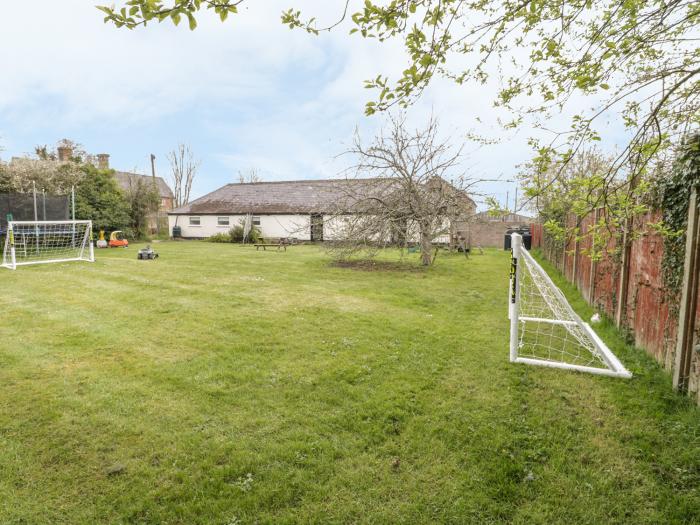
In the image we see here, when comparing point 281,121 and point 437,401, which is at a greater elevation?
point 281,121

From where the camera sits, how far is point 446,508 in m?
2.54

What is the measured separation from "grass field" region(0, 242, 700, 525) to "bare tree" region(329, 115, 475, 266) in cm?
717

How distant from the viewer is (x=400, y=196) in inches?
539

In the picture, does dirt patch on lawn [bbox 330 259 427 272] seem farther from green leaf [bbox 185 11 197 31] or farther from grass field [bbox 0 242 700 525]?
green leaf [bbox 185 11 197 31]

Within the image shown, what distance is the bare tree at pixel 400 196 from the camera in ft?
44.2

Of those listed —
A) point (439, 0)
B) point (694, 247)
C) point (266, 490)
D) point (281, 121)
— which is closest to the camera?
point (439, 0)

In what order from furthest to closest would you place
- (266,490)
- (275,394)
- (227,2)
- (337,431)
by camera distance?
(275,394) < (337,431) < (266,490) < (227,2)

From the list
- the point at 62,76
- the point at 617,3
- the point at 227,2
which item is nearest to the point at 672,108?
the point at 617,3

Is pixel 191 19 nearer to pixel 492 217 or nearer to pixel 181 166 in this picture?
pixel 492 217

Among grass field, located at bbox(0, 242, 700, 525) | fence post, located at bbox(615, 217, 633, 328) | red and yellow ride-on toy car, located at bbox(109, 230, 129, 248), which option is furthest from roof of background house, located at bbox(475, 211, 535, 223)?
red and yellow ride-on toy car, located at bbox(109, 230, 129, 248)

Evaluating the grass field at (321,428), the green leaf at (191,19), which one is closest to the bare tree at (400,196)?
the grass field at (321,428)

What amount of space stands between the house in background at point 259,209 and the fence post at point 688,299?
81.1 ft

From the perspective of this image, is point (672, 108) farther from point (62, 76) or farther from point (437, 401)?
point (62, 76)

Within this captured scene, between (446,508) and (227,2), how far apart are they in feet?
10.6
